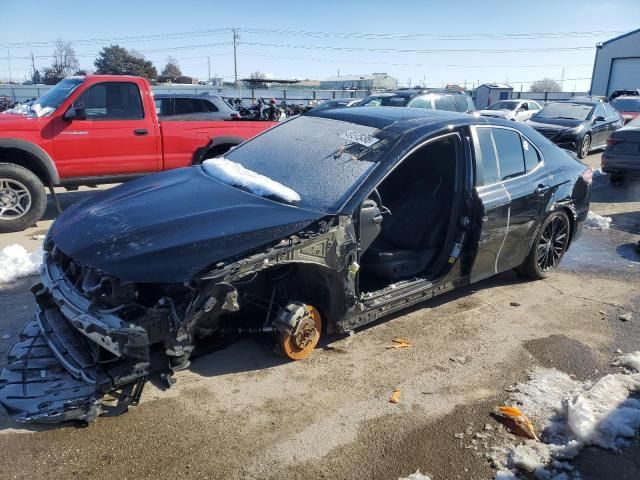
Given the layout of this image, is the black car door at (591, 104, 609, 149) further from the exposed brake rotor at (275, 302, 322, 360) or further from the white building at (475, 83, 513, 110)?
the white building at (475, 83, 513, 110)

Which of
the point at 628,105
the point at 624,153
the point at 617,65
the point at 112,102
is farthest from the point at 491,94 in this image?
the point at 112,102

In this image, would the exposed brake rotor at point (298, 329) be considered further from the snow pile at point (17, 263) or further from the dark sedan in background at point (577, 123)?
the dark sedan in background at point (577, 123)

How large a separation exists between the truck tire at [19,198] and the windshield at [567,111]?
1214 centimetres

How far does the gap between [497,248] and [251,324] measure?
2255mm

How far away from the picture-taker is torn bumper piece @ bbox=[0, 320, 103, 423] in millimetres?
2678

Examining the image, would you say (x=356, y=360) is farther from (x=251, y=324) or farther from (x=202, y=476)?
(x=202, y=476)

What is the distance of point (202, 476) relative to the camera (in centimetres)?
253

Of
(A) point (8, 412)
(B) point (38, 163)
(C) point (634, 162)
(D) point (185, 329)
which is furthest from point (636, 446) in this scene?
(C) point (634, 162)

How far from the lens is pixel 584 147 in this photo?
43.7 ft

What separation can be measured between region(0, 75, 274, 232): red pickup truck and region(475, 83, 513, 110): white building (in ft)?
104

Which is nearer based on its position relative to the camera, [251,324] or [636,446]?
[636,446]

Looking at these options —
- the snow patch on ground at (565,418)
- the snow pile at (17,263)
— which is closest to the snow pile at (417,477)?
the snow patch on ground at (565,418)

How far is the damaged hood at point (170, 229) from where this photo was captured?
2812 millimetres

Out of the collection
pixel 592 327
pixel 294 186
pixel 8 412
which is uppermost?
pixel 294 186
